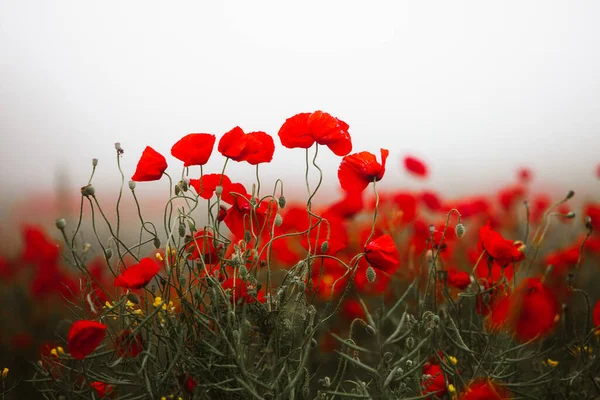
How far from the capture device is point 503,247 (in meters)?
1.00

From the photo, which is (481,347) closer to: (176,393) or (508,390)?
(508,390)

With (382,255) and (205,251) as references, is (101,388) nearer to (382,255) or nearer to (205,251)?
(205,251)

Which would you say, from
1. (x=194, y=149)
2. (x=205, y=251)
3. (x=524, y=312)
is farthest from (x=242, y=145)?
(x=524, y=312)

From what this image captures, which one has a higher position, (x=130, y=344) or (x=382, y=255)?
(x=382, y=255)

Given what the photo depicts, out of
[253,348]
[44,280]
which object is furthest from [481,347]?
[44,280]

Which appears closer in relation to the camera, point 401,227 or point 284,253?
point 284,253

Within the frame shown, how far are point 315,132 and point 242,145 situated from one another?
0.13 m

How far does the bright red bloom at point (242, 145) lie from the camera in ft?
3.15

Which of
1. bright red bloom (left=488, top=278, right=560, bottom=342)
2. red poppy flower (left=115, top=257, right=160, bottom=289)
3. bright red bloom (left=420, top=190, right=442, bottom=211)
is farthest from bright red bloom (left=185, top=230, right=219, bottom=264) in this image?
bright red bloom (left=420, top=190, right=442, bottom=211)

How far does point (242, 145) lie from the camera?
0.96 m

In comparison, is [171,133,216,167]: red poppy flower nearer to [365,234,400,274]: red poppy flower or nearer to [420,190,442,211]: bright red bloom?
[365,234,400,274]: red poppy flower

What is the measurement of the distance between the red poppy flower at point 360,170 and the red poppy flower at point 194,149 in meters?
0.24

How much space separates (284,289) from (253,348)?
0.38ft

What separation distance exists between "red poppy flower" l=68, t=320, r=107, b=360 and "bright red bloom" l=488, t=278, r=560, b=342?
722mm
